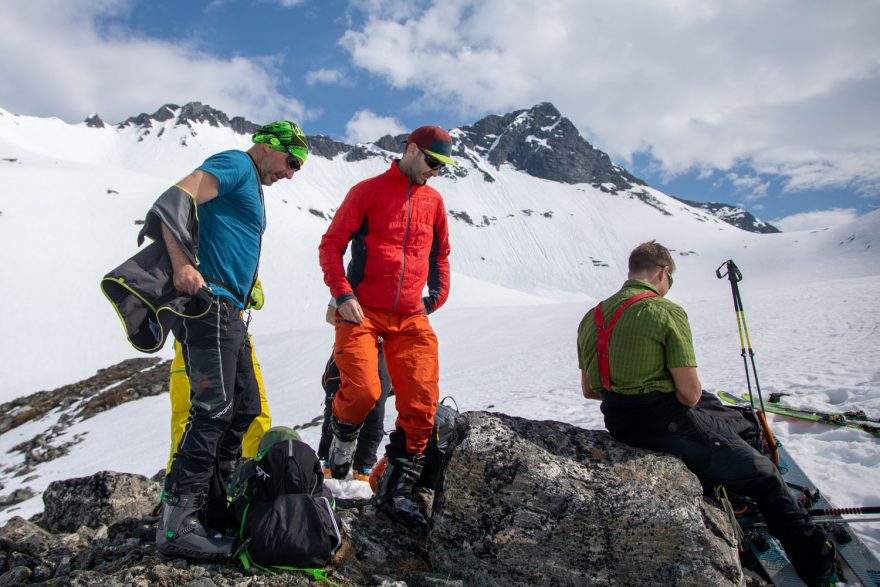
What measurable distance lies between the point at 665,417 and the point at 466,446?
1.36 m

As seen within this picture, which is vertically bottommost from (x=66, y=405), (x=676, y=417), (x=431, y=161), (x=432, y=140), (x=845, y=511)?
(x=845, y=511)

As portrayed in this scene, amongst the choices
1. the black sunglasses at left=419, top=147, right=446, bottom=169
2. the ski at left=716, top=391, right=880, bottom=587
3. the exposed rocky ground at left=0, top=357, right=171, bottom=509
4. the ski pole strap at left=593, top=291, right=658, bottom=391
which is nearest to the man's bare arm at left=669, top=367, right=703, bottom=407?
the ski pole strap at left=593, top=291, right=658, bottom=391

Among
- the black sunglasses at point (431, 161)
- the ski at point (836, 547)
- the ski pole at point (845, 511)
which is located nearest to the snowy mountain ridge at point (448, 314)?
the ski pole at point (845, 511)

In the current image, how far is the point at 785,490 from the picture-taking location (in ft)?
10.8

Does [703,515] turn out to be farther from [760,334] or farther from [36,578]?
[760,334]

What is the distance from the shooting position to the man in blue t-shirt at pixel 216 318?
289cm

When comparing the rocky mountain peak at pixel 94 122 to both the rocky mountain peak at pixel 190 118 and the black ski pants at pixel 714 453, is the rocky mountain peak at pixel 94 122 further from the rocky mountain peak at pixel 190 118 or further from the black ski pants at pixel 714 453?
the black ski pants at pixel 714 453

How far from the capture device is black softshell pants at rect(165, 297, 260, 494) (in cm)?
299

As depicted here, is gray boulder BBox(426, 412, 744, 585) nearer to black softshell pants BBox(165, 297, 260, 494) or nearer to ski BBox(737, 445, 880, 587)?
ski BBox(737, 445, 880, 587)

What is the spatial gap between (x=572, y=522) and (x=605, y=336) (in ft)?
4.11

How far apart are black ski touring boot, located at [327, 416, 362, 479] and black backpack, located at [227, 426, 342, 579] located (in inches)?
30.7

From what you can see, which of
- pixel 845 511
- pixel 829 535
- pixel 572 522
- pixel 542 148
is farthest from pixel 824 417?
pixel 542 148

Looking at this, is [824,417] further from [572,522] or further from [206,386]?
[206,386]

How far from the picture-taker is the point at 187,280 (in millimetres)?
2969
